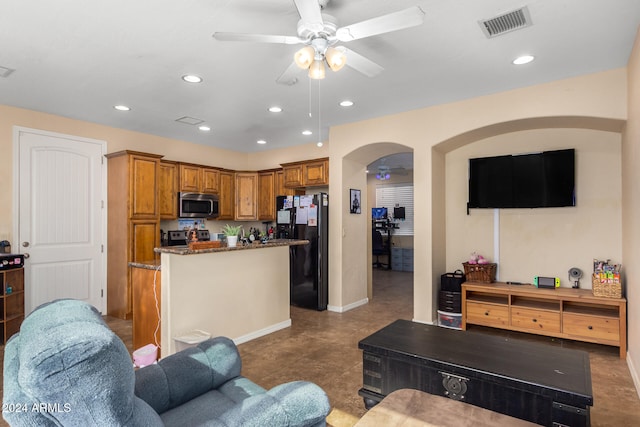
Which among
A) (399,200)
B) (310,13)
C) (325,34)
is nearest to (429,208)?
(325,34)

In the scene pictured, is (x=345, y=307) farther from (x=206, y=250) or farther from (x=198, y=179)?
(x=198, y=179)

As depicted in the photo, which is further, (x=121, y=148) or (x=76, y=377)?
(x=121, y=148)

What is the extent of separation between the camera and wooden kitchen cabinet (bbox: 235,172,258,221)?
21.2ft

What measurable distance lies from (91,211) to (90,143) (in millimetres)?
916

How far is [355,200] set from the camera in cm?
531

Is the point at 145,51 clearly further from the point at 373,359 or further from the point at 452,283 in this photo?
the point at 452,283

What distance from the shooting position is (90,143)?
187 inches

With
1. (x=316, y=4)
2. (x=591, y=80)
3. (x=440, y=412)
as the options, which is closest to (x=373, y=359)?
(x=440, y=412)

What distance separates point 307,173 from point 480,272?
112 inches

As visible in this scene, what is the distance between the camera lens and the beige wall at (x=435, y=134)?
10.8 feet

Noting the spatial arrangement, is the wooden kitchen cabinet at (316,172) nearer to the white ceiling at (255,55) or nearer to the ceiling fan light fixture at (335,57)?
the white ceiling at (255,55)

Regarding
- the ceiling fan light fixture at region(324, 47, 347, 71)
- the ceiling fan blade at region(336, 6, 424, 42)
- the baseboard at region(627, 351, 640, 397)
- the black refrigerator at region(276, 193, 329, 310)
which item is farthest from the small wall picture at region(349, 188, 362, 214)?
the baseboard at region(627, 351, 640, 397)

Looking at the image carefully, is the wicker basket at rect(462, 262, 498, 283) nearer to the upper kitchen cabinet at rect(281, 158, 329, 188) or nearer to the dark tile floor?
the dark tile floor

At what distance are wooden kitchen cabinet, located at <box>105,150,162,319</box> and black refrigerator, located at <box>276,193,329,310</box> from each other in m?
1.99
